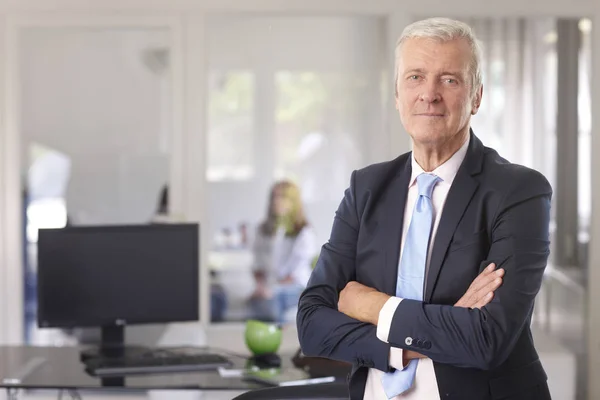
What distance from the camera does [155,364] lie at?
3.38 metres

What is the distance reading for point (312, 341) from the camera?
7.04 ft

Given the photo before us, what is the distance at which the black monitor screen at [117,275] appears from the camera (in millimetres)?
3594

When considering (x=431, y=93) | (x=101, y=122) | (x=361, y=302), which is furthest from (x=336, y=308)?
(x=101, y=122)

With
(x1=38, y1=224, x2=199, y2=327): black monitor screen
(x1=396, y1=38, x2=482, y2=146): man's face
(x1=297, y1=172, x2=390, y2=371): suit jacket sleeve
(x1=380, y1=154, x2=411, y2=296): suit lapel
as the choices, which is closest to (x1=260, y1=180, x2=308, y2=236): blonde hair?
(x1=38, y1=224, x2=199, y2=327): black monitor screen

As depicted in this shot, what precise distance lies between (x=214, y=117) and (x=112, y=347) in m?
1.96

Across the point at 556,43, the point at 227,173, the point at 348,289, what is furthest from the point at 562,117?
the point at 348,289

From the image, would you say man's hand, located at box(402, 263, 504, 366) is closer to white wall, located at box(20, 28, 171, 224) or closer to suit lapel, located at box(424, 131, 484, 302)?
suit lapel, located at box(424, 131, 484, 302)

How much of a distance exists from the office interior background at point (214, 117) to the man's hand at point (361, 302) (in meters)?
2.45

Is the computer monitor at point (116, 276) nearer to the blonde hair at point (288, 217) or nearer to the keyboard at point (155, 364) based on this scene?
the keyboard at point (155, 364)

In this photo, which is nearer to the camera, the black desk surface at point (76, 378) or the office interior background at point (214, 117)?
the black desk surface at point (76, 378)

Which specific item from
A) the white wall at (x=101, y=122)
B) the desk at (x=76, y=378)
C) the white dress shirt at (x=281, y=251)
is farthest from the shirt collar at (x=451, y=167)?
the white dress shirt at (x=281, y=251)

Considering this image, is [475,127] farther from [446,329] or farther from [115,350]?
[446,329]

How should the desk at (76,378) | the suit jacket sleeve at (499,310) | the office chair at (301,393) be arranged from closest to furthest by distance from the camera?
1. the suit jacket sleeve at (499,310)
2. the office chair at (301,393)
3. the desk at (76,378)

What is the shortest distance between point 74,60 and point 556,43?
2720 millimetres
